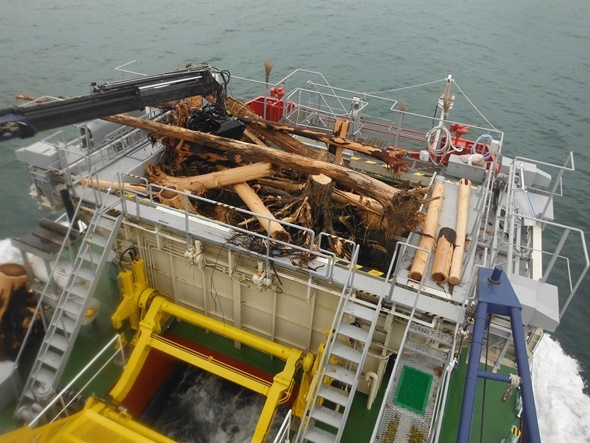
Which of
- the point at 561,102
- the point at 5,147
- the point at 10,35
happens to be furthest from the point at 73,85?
the point at 561,102

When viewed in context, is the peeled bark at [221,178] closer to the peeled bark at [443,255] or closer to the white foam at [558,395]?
the peeled bark at [443,255]

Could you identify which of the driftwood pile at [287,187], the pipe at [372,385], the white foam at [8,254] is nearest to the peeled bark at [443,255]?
the driftwood pile at [287,187]

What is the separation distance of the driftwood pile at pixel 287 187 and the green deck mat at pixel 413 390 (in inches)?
111

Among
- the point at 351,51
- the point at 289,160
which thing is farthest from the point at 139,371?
the point at 351,51

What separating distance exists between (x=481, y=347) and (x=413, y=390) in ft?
12.6

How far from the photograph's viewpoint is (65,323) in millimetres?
10438

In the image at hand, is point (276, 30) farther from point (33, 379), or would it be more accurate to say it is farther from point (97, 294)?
point (33, 379)

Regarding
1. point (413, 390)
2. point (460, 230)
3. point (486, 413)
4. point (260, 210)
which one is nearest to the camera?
point (413, 390)

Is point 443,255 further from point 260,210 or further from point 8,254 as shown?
point 8,254

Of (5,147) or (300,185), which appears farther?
(5,147)

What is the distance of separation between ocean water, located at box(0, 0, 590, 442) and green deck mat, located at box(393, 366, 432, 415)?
1191cm

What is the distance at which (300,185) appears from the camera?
12148 millimetres

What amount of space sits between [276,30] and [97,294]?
3534 centimetres

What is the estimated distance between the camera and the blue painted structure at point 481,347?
438 cm
